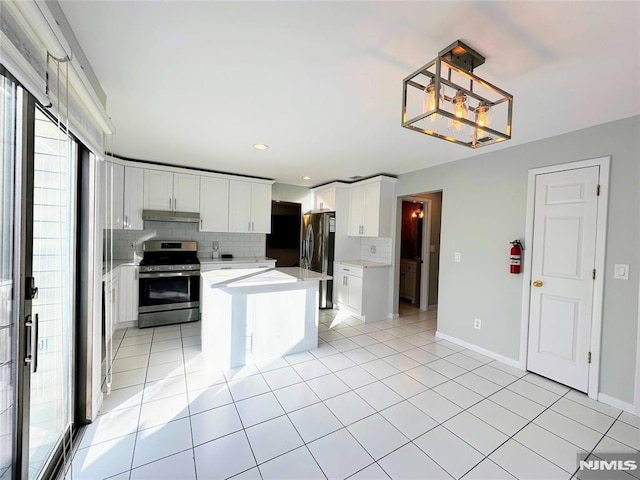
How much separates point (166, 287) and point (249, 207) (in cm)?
177

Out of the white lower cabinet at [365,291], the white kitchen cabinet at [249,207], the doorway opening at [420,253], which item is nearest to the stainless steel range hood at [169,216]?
the white kitchen cabinet at [249,207]

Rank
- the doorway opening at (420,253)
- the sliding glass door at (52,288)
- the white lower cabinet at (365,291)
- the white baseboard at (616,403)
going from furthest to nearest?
the doorway opening at (420,253) < the white lower cabinet at (365,291) < the white baseboard at (616,403) < the sliding glass door at (52,288)

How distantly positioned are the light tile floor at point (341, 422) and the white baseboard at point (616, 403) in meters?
0.08

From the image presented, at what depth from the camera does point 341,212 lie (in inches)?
190

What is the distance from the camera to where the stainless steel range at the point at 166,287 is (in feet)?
12.0

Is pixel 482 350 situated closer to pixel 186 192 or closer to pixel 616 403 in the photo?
pixel 616 403

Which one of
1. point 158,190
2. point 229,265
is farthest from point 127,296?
point 158,190

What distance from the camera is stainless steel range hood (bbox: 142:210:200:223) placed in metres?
3.91

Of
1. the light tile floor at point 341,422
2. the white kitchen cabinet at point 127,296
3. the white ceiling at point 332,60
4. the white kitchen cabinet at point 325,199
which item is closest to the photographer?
the white ceiling at point 332,60

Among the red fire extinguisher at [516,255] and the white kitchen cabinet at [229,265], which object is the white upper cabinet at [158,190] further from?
the red fire extinguisher at [516,255]

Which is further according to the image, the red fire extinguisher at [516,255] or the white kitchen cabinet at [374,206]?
the white kitchen cabinet at [374,206]

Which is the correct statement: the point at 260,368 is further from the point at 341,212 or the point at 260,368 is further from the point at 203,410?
the point at 341,212

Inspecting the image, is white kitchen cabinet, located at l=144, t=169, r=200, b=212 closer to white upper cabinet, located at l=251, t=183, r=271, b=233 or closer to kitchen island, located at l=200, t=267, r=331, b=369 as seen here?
white upper cabinet, located at l=251, t=183, r=271, b=233

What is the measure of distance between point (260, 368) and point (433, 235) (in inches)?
151
